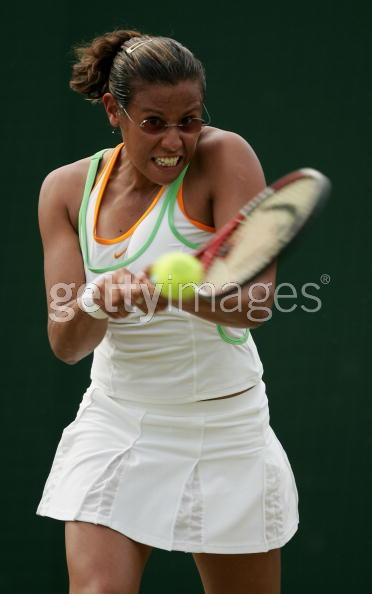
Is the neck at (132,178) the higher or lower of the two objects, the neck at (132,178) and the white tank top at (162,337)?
the higher

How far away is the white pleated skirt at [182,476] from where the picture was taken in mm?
2533

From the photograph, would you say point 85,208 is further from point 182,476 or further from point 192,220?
point 182,476

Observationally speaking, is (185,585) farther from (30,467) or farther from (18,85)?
(18,85)

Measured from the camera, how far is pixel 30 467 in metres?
3.92

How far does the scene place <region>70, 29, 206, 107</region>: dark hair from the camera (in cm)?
243

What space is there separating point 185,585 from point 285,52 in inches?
74.9

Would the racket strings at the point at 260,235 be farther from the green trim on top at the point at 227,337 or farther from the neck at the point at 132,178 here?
the neck at the point at 132,178

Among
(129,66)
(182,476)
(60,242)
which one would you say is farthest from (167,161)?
(182,476)

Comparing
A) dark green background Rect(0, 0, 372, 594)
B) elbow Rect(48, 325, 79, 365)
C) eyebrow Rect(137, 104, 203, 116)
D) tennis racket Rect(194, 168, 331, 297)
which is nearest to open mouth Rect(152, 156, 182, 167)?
eyebrow Rect(137, 104, 203, 116)

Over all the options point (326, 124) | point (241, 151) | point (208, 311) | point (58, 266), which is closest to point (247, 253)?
point (208, 311)

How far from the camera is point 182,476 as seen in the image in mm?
2576

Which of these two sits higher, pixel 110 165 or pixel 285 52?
pixel 285 52

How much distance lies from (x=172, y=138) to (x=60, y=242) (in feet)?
1.39

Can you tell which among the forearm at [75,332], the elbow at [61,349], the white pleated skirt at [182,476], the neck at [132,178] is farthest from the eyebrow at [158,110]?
the white pleated skirt at [182,476]
